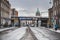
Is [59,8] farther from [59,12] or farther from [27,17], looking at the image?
[27,17]

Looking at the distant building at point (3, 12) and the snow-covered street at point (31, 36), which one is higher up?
the distant building at point (3, 12)

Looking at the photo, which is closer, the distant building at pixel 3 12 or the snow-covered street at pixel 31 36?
the snow-covered street at pixel 31 36

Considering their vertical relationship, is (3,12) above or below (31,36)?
above

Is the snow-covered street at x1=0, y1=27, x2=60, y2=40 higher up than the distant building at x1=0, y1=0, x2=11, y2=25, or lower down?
lower down

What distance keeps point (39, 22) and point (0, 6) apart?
61537 mm

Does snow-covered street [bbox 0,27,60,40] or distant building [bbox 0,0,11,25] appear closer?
snow-covered street [bbox 0,27,60,40]

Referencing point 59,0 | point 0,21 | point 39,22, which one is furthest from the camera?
point 39,22

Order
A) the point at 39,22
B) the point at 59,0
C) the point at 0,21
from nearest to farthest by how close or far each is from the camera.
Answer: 1. the point at 59,0
2. the point at 0,21
3. the point at 39,22

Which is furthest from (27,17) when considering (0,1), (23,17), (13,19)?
(0,1)

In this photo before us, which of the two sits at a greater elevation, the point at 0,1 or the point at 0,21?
the point at 0,1

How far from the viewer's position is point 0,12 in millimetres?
95000

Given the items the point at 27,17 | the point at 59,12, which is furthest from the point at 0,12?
the point at 27,17

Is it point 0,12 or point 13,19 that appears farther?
point 13,19

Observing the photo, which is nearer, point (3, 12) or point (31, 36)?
point (31, 36)
